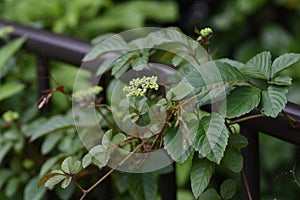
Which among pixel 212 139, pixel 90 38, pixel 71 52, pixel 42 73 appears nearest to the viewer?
pixel 212 139

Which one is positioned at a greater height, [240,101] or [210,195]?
[240,101]

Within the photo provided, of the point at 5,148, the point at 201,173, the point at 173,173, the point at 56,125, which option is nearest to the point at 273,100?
the point at 201,173

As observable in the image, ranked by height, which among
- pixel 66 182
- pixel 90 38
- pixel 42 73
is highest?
pixel 66 182

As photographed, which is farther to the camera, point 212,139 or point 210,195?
point 210,195

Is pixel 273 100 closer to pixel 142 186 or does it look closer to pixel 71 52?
pixel 142 186

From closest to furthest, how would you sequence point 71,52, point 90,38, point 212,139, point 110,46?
point 212,139 → point 110,46 → point 71,52 → point 90,38

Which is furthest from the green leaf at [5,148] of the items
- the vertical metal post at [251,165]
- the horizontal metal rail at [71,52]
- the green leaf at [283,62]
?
the green leaf at [283,62]

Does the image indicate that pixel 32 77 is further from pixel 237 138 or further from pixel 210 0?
pixel 210 0
